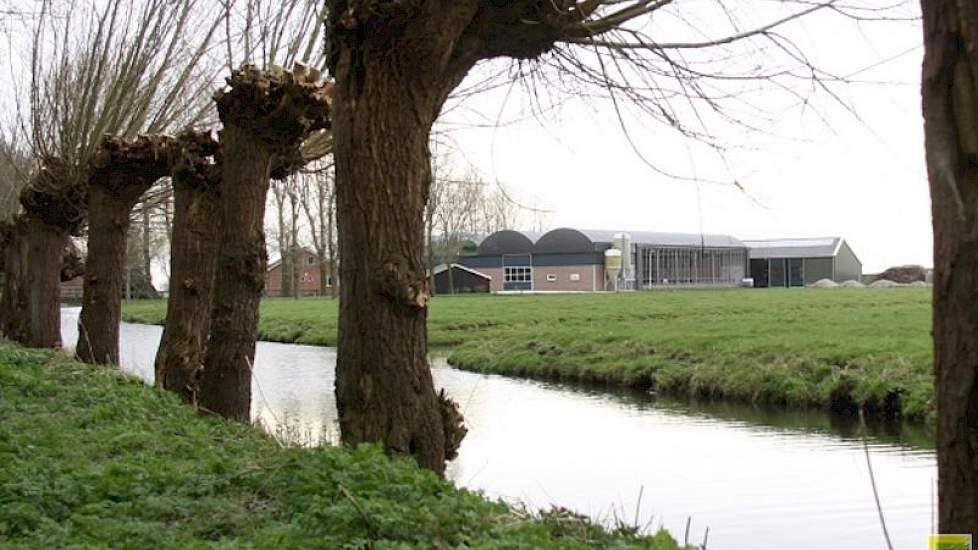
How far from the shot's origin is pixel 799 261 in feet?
244

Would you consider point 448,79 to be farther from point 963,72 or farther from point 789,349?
point 789,349

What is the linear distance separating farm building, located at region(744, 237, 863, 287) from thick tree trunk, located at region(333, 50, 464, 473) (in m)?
69.2

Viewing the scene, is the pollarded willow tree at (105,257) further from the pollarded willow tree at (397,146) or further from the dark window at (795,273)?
the dark window at (795,273)

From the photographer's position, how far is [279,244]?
198ft

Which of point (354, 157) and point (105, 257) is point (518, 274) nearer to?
point (105, 257)

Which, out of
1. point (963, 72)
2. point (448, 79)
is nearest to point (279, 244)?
point (448, 79)

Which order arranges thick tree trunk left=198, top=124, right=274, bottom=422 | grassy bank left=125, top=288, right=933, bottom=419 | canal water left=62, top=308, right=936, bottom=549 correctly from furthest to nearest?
grassy bank left=125, top=288, right=933, bottom=419, thick tree trunk left=198, top=124, right=274, bottom=422, canal water left=62, top=308, right=936, bottom=549

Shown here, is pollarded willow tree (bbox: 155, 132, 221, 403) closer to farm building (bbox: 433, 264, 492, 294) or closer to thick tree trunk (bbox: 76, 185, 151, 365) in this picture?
thick tree trunk (bbox: 76, 185, 151, 365)

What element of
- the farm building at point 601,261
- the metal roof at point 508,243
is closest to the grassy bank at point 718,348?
the farm building at point 601,261

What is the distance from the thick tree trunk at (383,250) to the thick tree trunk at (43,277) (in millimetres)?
11587

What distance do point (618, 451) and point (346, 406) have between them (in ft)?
19.9

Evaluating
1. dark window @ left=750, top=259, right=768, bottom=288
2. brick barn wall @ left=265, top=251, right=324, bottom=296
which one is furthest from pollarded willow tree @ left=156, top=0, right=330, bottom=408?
dark window @ left=750, top=259, right=768, bottom=288

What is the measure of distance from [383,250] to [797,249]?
72.5 meters

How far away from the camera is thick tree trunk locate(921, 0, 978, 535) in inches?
93.3
